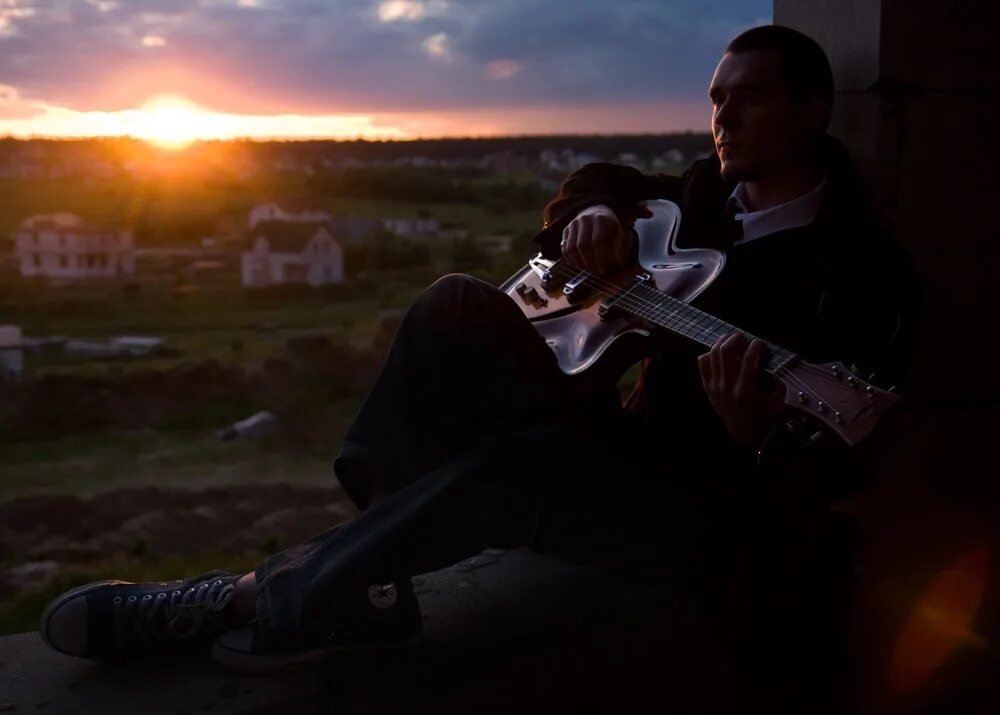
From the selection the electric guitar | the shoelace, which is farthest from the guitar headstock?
the shoelace

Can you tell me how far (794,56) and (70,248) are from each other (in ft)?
42.0

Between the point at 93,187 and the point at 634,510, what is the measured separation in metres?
12.0

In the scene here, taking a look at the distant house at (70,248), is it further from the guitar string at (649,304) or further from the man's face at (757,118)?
the man's face at (757,118)

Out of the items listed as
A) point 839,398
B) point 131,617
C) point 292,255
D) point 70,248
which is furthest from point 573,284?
point 70,248

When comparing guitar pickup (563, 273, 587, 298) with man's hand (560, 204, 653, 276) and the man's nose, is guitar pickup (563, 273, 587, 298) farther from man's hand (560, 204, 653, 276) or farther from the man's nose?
the man's nose

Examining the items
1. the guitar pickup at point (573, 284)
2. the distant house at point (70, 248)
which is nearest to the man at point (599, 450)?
the guitar pickup at point (573, 284)

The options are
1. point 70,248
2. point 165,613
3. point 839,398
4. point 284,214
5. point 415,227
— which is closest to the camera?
point 839,398

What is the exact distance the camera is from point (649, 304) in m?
1.57

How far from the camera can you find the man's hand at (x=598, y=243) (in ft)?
5.64

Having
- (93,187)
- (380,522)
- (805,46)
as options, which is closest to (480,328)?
(380,522)

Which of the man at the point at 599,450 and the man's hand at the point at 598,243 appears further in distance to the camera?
the man's hand at the point at 598,243

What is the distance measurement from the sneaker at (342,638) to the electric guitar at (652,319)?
1.49 ft

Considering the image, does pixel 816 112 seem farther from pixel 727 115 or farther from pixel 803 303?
pixel 803 303

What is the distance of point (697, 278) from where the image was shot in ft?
5.20
